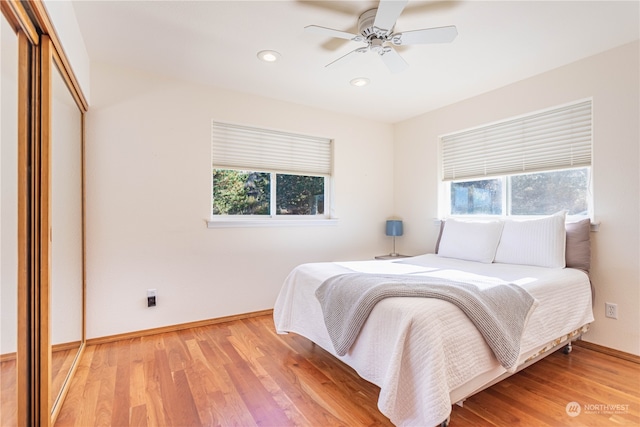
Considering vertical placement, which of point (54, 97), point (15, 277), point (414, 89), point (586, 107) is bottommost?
point (15, 277)

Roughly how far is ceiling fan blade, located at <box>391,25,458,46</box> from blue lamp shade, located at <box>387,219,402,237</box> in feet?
7.83

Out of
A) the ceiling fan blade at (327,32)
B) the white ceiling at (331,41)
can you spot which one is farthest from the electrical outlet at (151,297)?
the ceiling fan blade at (327,32)

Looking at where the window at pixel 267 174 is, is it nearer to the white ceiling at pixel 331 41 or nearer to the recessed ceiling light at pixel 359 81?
the white ceiling at pixel 331 41

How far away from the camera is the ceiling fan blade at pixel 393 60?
2131 mm

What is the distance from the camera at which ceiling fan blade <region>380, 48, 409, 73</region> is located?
2131mm

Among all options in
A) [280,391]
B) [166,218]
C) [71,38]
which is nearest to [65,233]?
[166,218]

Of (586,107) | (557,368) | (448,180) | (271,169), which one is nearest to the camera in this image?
(557,368)

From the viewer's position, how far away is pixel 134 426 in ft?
5.14

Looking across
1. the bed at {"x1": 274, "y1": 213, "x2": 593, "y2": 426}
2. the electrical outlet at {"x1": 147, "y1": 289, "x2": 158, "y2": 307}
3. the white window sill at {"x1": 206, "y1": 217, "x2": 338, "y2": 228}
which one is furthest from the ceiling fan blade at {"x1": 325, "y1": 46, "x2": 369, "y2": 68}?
the electrical outlet at {"x1": 147, "y1": 289, "x2": 158, "y2": 307}

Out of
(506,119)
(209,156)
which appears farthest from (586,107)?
(209,156)

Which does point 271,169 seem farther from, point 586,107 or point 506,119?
point 586,107

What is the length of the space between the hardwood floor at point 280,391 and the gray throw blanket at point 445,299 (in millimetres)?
321

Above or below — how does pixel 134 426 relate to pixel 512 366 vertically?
below

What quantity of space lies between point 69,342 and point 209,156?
1.80 m
